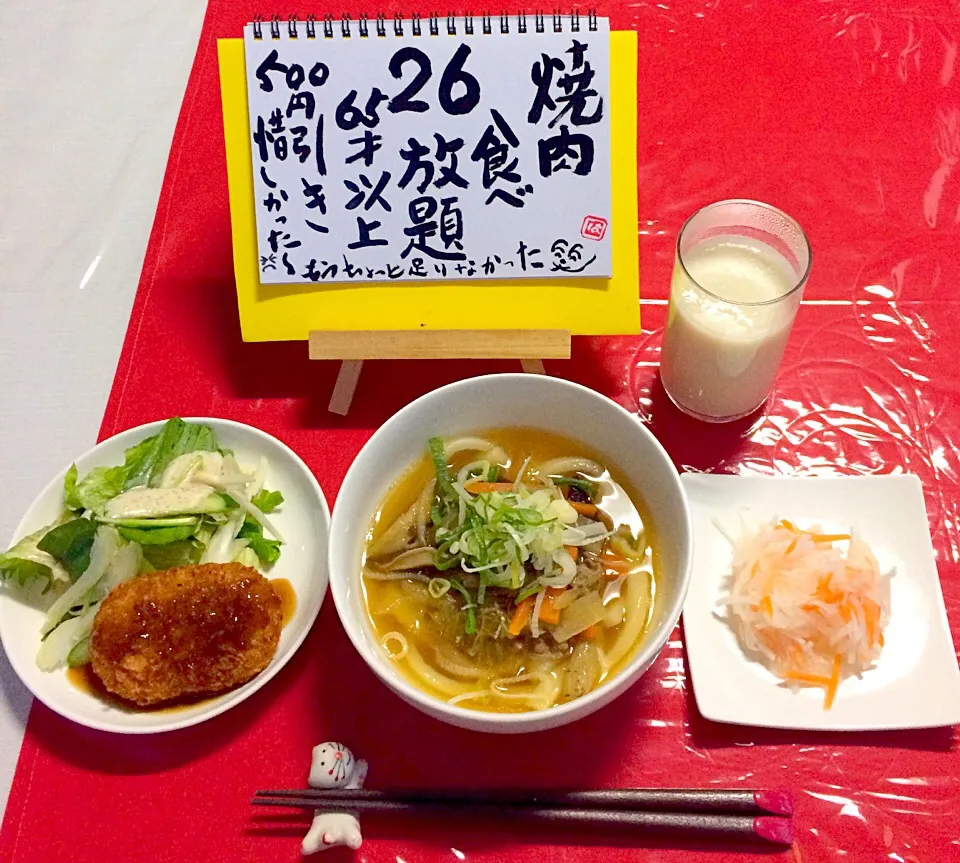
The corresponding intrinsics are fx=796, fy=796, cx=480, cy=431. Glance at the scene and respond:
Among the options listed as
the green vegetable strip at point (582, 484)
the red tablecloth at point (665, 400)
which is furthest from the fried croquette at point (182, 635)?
the green vegetable strip at point (582, 484)

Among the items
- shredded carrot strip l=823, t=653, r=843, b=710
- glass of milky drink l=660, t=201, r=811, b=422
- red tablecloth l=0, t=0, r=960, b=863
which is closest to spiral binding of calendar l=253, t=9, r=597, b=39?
glass of milky drink l=660, t=201, r=811, b=422

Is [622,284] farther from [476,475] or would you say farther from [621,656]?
[621,656]

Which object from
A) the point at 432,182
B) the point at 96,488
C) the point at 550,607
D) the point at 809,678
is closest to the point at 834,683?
the point at 809,678

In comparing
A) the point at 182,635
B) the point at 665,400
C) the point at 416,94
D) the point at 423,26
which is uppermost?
the point at 423,26

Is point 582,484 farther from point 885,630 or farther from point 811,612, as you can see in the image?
point 885,630

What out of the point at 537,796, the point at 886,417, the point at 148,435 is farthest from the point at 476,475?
the point at 886,417

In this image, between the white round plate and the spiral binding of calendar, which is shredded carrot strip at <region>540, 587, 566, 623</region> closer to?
the white round plate
